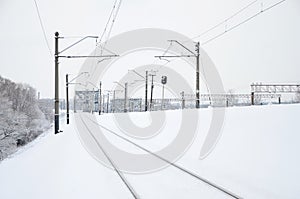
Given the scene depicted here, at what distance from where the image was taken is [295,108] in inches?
396

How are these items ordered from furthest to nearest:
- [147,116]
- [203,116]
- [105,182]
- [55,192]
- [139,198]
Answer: [147,116] < [203,116] < [105,182] < [55,192] < [139,198]

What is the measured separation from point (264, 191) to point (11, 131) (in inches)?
2150

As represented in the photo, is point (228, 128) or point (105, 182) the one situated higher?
point (228, 128)

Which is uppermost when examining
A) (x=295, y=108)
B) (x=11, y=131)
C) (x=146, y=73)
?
(x=146, y=73)

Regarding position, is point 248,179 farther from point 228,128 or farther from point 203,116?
point 203,116

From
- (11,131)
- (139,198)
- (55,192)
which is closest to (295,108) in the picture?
(139,198)

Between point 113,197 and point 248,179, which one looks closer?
point 113,197

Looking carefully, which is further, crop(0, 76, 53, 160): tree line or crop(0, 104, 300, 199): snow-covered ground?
crop(0, 76, 53, 160): tree line

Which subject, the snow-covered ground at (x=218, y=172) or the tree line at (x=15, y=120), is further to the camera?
the tree line at (x=15, y=120)

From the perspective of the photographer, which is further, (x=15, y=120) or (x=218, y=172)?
(x=15, y=120)

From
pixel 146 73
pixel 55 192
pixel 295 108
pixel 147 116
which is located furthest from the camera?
pixel 146 73

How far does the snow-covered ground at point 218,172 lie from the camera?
25.6 ft

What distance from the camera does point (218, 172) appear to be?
10.5m

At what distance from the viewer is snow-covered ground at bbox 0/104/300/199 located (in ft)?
25.6
